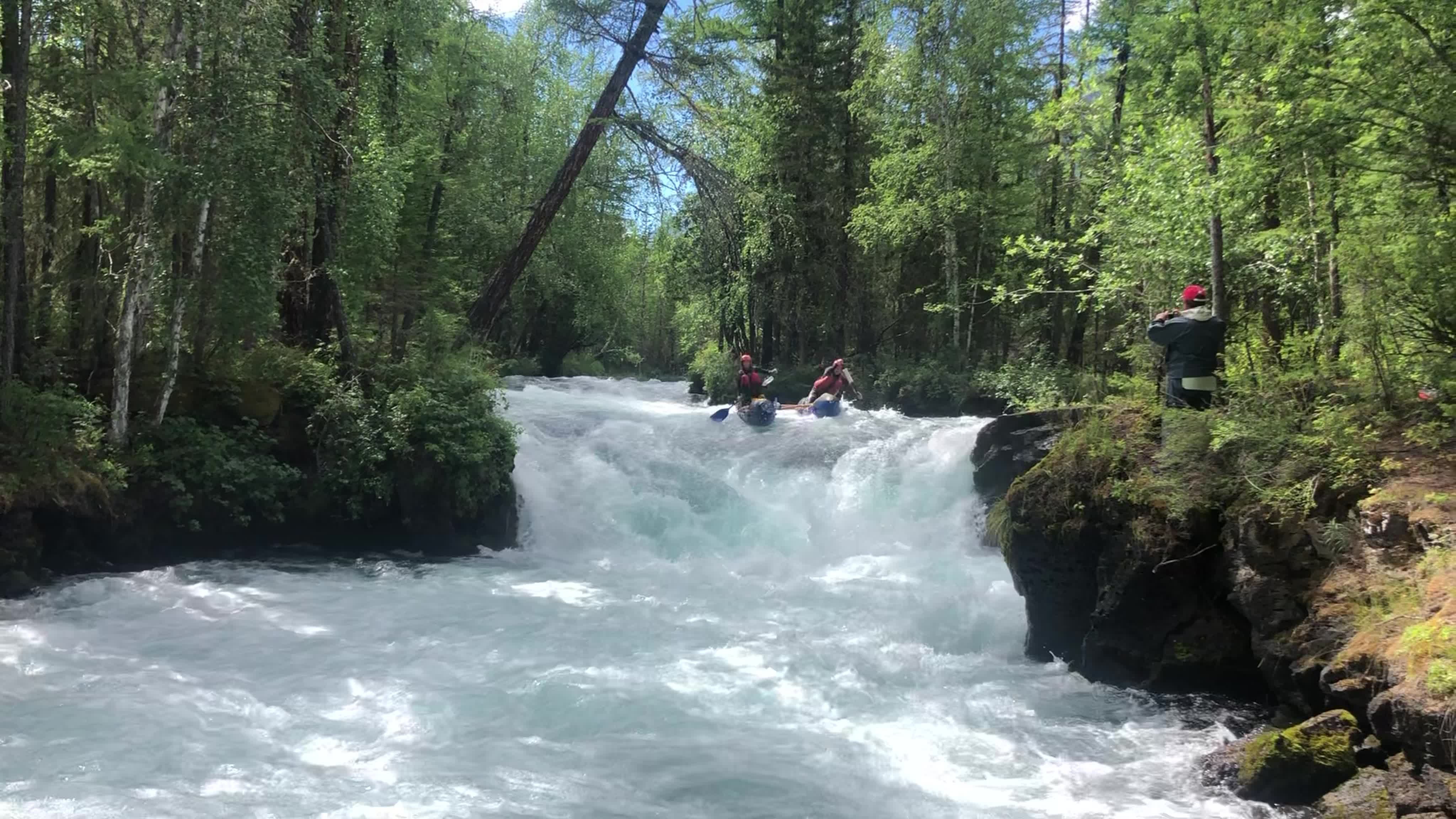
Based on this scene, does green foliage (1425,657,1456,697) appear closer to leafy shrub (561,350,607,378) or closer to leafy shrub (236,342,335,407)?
leafy shrub (236,342,335,407)

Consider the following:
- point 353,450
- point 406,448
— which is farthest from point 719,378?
point 353,450

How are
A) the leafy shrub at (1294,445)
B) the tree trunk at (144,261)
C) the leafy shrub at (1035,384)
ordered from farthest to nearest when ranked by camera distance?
the leafy shrub at (1035,384) → the tree trunk at (144,261) → the leafy shrub at (1294,445)

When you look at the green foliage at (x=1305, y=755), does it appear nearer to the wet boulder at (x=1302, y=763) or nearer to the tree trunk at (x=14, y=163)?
the wet boulder at (x=1302, y=763)

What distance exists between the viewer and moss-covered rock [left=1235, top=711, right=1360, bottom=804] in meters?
4.56

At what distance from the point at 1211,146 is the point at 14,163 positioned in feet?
35.0

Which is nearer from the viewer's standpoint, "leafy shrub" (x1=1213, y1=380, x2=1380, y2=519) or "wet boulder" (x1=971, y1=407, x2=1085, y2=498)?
"leafy shrub" (x1=1213, y1=380, x2=1380, y2=519)

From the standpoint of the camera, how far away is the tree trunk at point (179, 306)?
9305 millimetres

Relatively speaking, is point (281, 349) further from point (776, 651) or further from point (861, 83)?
point (861, 83)

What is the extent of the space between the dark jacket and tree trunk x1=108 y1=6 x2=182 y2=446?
9662 mm

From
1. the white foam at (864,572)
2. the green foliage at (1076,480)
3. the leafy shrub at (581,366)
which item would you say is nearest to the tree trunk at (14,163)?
the white foam at (864,572)

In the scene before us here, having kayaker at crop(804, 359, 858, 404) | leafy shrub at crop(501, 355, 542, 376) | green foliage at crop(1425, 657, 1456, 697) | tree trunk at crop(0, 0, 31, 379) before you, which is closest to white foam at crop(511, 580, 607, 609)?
tree trunk at crop(0, 0, 31, 379)

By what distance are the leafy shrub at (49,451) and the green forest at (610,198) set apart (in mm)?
35

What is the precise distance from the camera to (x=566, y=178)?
46.3 feet

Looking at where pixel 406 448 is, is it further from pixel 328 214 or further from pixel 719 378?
pixel 719 378
